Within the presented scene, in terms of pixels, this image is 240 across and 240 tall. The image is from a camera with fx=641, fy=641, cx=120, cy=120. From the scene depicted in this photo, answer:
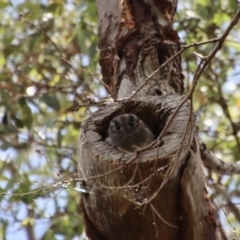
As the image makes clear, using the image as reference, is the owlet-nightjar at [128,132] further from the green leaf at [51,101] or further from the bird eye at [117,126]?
the green leaf at [51,101]

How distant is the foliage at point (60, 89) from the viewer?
3.11 metres

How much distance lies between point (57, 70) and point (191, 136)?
227 centimetres

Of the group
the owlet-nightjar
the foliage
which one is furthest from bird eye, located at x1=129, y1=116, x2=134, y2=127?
the foliage

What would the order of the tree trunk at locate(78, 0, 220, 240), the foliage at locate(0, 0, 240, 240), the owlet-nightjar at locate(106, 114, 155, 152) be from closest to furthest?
the tree trunk at locate(78, 0, 220, 240) < the owlet-nightjar at locate(106, 114, 155, 152) < the foliage at locate(0, 0, 240, 240)

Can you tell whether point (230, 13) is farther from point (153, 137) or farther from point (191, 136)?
point (191, 136)

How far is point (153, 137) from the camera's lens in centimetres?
201

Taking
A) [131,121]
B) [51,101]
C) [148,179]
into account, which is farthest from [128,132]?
[51,101]

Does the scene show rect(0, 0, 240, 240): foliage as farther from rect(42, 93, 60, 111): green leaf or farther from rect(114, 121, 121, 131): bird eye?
rect(114, 121, 121, 131): bird eye

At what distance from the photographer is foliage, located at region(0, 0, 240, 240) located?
10.2 ft

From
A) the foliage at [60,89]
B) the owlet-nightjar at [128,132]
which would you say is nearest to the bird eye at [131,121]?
the owlet-nightjar at [128,132]

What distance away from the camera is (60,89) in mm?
3152

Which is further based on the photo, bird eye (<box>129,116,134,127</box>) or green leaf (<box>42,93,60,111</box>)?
green leaf (<box>42,93,60,111</box>)

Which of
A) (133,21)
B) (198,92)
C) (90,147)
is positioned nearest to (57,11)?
(198,92)

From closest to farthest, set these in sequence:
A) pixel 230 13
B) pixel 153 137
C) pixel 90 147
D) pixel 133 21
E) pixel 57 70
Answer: pixel 90 147
pixel 153 137
pixel 133 21
pixel 230 13
pixel 57 70
